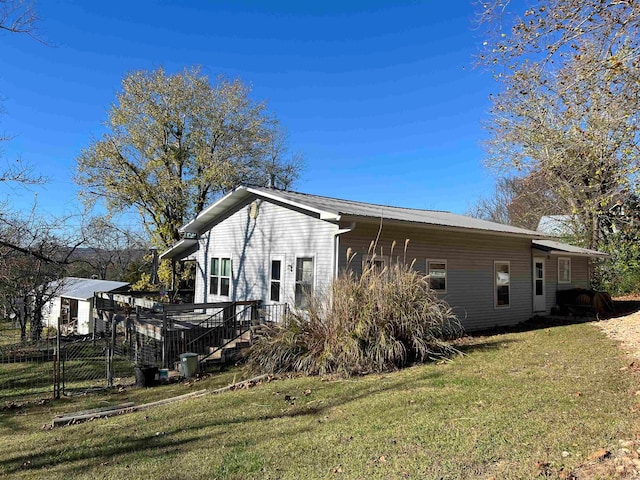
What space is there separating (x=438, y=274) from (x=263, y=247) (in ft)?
16.7

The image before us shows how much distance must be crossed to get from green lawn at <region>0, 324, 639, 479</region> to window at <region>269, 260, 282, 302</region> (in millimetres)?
5016

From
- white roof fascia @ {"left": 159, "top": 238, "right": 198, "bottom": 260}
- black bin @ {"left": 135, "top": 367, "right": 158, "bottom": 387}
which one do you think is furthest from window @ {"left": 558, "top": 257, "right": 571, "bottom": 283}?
black bin @ {"left": 135, "top": 367, "right": 158, "bottom": 387}

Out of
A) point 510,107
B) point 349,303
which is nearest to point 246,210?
point 349,303

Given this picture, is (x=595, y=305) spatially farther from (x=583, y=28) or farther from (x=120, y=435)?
(x=120, y=435)

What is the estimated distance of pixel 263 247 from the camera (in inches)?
509

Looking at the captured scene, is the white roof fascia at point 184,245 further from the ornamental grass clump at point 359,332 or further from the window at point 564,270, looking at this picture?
the window at point 564,270

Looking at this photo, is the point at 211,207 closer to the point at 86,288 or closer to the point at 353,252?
the point at 353,252

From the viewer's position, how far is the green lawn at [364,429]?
3832mm

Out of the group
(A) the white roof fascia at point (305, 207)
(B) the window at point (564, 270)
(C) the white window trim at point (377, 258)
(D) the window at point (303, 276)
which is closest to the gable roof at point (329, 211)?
(A) the white roof fascia at point (305, 207)

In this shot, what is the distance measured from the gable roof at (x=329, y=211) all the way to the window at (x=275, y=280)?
1820 mm

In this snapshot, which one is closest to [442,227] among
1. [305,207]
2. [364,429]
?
[305,207]

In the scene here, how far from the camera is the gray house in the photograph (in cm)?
1049

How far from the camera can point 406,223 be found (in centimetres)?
1019

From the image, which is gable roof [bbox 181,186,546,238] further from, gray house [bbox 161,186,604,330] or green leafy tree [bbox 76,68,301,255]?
green leafy tree [bbox 76,68,301,255]
